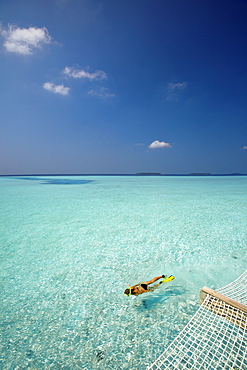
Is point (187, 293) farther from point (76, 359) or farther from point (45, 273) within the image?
point (45, 273)

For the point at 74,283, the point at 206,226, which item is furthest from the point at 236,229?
the point at 74,283

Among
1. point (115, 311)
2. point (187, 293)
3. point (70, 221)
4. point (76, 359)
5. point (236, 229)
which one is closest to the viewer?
point (76, 359)

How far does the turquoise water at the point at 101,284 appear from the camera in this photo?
1868 mm

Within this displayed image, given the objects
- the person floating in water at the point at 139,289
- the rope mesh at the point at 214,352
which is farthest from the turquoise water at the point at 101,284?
the rope mesh at the point at 214,352

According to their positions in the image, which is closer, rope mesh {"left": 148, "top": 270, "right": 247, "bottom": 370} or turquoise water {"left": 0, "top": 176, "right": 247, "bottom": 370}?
rope mesh {"left": 148, "top": 270, "right": 247, "bottom": 370}

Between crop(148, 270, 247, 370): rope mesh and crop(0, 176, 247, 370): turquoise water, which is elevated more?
Result: crop(148, 270, 247, 370): rope mesh

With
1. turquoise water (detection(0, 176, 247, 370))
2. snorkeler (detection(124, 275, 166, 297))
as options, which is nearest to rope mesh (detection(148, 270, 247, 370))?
turquoise water (detection(0, 176, 247, 370))

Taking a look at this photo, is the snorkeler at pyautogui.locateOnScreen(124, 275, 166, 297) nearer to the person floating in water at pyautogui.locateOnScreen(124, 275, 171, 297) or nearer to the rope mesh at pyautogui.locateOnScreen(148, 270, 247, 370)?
the person floating in water at pyautogui.locateOnScreen(124, 275, 171, 297)

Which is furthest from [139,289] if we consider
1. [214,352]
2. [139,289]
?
[214,352]

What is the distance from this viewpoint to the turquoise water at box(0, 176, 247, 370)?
6.13 feet

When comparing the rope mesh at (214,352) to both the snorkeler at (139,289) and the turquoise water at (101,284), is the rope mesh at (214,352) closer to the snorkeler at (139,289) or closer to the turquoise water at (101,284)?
the turquoise water at (101,284)

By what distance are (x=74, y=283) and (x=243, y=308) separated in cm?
243

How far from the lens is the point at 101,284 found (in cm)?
296

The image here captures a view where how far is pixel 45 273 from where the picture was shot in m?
3.28
